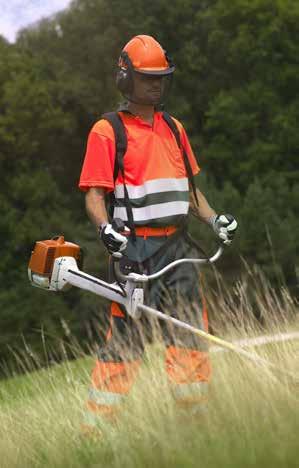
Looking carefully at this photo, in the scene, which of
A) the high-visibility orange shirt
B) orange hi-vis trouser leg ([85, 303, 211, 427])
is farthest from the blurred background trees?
orange hi-vis trouser leg ([85, 303, 211, 427])

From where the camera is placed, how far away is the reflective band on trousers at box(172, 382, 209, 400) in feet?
14.3

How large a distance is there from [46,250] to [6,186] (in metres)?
32.2

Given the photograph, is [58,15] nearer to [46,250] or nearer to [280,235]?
[280,235]

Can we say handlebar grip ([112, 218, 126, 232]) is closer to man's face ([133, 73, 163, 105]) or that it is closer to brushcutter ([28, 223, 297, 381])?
brushcutter ([28, 223, 297, 381])

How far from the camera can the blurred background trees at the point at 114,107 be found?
33594 millimetres

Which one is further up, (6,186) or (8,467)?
(8,467)

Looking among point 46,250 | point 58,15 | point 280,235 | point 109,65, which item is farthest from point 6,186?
point 46,250

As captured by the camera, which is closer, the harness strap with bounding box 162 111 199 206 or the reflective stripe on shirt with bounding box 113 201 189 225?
the reflective stripe on shirt with bounding box 113 201 189 225

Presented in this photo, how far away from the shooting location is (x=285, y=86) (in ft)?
121

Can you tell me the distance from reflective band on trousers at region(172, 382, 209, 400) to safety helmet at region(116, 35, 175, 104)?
4.66 feet

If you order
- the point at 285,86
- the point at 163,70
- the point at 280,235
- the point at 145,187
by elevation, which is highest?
the point at 163,70

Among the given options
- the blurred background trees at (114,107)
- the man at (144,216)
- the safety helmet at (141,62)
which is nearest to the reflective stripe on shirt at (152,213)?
the man at (144,216)

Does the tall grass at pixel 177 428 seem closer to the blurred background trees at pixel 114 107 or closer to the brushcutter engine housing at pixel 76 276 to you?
the brushcutter engine housing at pixel 76 276

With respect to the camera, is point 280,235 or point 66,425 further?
point 280,235
